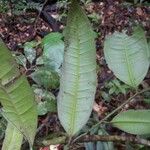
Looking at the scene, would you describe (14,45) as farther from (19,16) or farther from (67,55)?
(67,55)

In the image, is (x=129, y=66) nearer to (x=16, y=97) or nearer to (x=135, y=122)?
(x=135, y=122)

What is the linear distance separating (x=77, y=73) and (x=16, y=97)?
0.10m

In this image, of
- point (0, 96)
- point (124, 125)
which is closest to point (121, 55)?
point (124, 125)

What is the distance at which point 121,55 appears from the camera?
697 mm

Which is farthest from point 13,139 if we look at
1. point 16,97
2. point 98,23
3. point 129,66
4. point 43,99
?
point 98,23

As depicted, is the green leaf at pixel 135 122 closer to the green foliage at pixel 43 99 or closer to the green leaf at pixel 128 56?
the green leaf at pixel 128 56

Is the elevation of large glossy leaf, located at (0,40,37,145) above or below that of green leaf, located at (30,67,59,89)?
above

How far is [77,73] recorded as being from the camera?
59 cm

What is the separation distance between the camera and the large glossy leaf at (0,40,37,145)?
20.3 inches

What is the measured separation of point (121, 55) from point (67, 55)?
0.15 metres

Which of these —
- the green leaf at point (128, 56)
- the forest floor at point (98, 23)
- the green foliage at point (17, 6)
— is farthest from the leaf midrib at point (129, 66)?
the green foliage at point (17, 6)

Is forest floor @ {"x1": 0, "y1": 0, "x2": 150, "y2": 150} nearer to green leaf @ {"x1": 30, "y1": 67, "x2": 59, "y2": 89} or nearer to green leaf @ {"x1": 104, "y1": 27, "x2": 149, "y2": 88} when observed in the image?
green leaf @ {"x1": 30, "y1": 67, "x2": 59, "y2": 89}

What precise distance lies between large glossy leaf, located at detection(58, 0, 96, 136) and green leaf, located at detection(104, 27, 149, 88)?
102 millimetres

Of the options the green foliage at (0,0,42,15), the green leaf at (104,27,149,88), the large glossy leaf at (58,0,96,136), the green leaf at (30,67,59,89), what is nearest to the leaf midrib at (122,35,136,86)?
the green leaf at (104,27,149,88)
